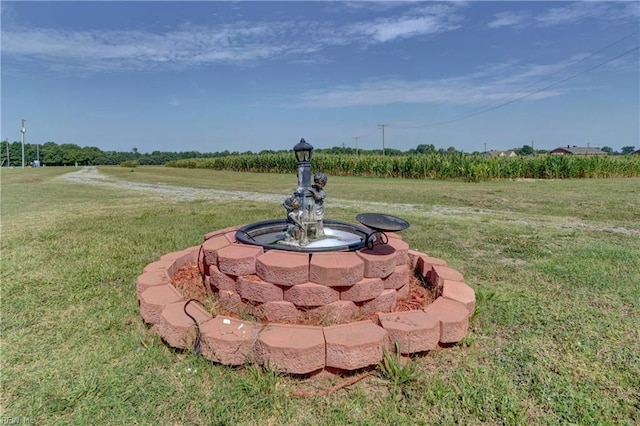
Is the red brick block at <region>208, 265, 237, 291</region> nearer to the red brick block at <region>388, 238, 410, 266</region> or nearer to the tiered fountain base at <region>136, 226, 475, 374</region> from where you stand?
the tiered fountain base at <region>136, 226, 475, 374</region>

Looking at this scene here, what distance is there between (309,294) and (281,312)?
0.76ft

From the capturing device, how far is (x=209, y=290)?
2607 mm

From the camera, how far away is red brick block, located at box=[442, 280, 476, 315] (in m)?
2.41

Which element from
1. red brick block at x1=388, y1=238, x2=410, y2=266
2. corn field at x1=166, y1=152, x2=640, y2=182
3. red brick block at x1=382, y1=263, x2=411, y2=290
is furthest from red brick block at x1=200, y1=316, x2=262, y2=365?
corn field at x1=166, y1=152, x2=640, y2=182

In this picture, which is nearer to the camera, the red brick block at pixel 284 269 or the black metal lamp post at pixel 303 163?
the red brick block at pixel 284 269

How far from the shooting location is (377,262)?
2.25 metres

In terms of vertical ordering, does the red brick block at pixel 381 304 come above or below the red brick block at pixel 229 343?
above

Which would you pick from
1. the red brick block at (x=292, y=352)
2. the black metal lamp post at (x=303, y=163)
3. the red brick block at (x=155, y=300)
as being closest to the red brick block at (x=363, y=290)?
the red brick block at (x=292, y=352)

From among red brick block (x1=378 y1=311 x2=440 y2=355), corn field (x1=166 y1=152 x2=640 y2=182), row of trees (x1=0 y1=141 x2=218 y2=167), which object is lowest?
red brick block (x1=378 y1=311 x2=440 y2=355)

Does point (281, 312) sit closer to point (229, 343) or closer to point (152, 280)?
point (229, 343)

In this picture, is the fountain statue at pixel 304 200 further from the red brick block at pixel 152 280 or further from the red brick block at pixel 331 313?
the red brick block at pixel 152 280

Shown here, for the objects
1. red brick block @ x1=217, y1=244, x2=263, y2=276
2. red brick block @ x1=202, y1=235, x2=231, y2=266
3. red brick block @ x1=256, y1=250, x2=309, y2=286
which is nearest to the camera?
red brick block @ x1=256, y1=250, x2=309, y2=286

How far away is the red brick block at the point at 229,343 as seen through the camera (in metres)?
1.88

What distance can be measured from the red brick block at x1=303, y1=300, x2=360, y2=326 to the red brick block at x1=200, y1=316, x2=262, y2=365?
0.37m
